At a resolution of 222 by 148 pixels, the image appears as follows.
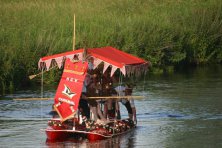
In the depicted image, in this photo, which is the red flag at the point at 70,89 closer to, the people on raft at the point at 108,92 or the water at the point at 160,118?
the water at the point at 160,118

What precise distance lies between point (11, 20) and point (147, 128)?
15009 millimetres

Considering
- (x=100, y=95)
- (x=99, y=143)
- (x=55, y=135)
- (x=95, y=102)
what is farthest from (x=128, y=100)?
(x=55, y=135)

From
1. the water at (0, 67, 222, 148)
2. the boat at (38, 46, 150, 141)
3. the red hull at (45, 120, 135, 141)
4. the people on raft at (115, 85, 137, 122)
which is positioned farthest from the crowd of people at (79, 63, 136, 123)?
the water at (0, 67, 222, 148)

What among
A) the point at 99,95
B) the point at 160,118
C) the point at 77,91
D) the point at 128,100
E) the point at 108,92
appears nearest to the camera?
the point at 77,91

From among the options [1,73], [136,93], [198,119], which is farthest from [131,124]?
[1,73]

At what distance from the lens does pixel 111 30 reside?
35.9 meters

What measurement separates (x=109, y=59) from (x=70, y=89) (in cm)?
119

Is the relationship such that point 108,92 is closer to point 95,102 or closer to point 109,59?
point 95,102

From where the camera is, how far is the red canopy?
2067 centimetres

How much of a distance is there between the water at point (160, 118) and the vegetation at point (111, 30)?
2.27 m

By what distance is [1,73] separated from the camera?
30.4m

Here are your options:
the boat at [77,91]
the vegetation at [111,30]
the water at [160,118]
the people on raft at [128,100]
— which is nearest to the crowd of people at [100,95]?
the people on raft at [128,100]

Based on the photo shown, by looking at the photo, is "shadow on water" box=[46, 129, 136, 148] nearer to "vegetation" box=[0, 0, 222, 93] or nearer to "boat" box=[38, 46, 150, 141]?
"boat" box=[38, 46, 150, 141]

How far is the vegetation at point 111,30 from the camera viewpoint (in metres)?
32.0
